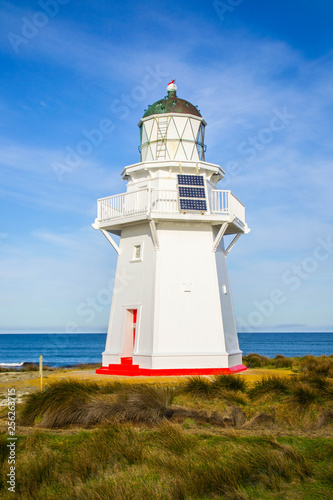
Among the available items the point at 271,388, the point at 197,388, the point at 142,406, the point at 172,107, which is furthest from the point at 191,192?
the point at 142,406

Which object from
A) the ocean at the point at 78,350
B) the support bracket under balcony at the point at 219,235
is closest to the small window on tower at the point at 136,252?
the support bracket under balcony at the point at 219,235

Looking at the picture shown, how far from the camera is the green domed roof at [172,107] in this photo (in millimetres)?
17288

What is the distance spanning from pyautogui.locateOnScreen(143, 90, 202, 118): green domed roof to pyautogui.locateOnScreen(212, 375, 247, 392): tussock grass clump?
976 centimetres

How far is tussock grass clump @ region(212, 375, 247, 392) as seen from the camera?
11.1 meters

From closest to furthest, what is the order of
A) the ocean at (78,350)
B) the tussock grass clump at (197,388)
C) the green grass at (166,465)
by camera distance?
the green grass at (166,465), the tussock grass clump at (197,388), the ocean at (78,350)

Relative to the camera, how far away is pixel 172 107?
1730 cm

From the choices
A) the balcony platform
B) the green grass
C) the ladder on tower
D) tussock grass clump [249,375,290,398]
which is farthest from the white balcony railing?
the green grass

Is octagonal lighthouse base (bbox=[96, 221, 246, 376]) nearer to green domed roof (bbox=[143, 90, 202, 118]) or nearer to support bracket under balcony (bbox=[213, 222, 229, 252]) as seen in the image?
support bracket under balcony (bbox=[213, 222, 229, 252])

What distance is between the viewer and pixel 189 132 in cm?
1723

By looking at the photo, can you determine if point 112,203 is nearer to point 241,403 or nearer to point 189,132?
point 189,132

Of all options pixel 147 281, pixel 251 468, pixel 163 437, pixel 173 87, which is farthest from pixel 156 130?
pixel 251 468

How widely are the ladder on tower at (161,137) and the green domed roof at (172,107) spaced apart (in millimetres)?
433

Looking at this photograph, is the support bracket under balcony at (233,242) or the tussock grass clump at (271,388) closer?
the tussock grass clump at (271,388)

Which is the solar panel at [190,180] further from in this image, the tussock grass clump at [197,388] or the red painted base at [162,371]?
the tussock grass clump at [197,388]
